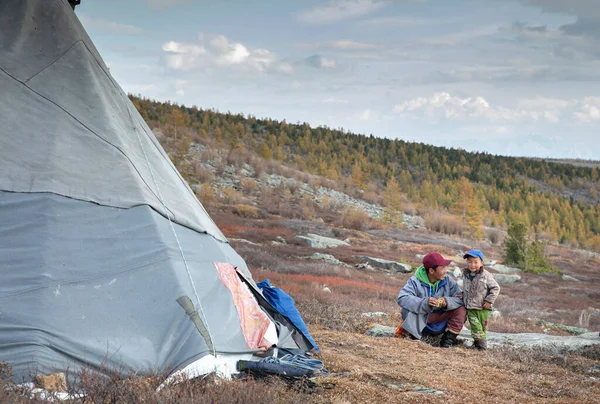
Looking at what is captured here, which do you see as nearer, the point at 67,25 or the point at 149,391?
the point at 149,391

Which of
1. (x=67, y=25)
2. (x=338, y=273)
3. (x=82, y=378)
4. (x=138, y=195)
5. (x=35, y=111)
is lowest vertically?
(x=338, y=273)

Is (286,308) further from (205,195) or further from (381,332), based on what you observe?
Result: (205,195)

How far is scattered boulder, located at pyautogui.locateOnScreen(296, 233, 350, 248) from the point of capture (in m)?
28.7

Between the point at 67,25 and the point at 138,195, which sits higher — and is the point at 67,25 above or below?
above

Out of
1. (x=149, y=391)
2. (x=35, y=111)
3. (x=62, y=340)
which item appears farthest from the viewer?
(x=35, y=111)

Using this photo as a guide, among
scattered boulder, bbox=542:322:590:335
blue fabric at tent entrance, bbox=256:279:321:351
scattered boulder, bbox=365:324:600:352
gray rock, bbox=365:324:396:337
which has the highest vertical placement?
blue fabric at tent entrance, bbox=256:279:321:351

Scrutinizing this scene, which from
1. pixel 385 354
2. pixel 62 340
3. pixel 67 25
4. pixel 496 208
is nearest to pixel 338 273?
pixel 385 354

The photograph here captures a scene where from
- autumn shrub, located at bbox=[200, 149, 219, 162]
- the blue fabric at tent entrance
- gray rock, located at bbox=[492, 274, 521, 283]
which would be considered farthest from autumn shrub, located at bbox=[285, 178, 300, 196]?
the blue fabric at tent entrance

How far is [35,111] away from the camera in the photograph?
6.59 m

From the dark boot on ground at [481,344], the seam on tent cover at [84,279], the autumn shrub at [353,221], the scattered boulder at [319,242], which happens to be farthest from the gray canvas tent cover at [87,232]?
the autumn shrub at [353,221]

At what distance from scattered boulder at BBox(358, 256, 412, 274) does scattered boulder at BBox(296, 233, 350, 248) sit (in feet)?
12.1

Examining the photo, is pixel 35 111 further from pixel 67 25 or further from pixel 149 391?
pixel 149 391

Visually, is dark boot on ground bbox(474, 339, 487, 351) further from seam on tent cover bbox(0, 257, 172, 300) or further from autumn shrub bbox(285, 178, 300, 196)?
autumn shrub bbox(285, 178, 300, 196)

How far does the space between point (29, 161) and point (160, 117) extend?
201 ft
